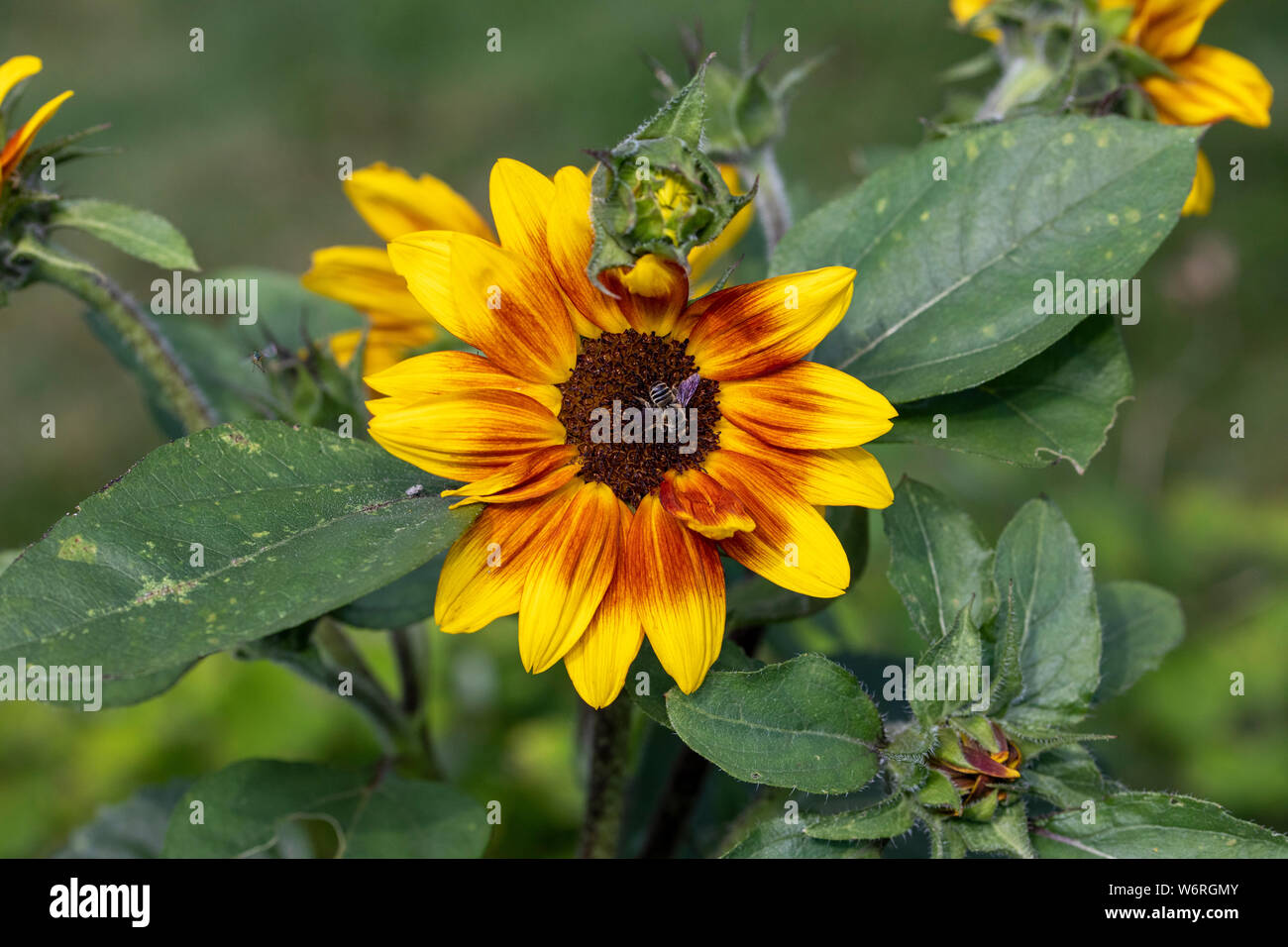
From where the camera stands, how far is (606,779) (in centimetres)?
130

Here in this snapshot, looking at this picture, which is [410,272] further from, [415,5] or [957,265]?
[415,5]

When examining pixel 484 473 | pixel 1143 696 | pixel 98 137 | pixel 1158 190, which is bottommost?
pixel 1143 696

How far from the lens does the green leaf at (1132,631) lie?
4.39ft

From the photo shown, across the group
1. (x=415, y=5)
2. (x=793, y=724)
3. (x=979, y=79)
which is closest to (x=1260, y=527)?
(x=979, y=79)

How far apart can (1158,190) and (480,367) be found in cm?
65

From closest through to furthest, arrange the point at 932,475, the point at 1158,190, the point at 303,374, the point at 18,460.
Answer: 1. the point at 1158,190
2. the point at 303,374
3. the point at 932,475
4. the point at 18,460

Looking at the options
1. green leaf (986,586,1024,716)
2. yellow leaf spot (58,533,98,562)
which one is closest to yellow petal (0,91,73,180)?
yellow leaf spot (58,533,98,562)

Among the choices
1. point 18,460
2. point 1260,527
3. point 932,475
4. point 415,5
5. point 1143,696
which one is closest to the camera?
point 1143,696

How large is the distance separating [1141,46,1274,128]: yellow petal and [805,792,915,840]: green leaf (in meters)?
0.89

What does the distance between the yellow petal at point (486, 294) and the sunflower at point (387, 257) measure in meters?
0.33

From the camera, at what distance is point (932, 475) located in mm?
3336

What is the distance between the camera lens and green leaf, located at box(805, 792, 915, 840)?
1005 mm

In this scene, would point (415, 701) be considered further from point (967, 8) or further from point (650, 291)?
point (967, 8)

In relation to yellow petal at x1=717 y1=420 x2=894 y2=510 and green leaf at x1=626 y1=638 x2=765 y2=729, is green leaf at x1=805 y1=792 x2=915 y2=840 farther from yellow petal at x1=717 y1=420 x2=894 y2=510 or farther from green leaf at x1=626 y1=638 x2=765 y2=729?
yellow petal at x1=717 y1=420 x2=894 y2=510
